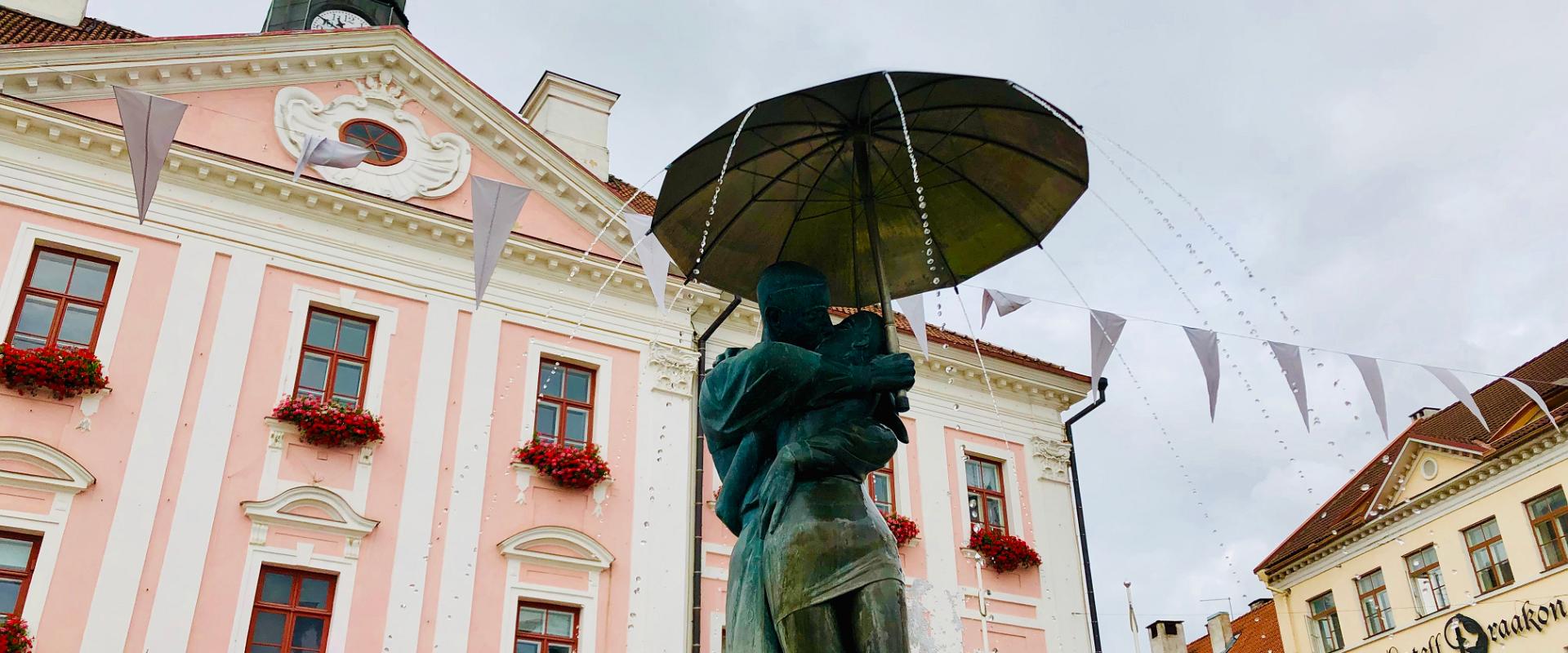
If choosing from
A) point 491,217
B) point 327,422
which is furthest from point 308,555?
point 491,217

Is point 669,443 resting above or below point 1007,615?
above

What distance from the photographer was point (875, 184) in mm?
5012

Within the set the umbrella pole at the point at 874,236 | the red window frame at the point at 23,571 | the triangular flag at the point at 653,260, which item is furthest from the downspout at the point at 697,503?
the umbrella pole at the point at 874,236

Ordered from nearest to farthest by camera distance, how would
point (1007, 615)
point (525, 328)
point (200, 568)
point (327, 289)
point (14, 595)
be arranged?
point (14, 595) → point (200, 568) → point (327, 289) → point (525, 328) → point (1007, 615)

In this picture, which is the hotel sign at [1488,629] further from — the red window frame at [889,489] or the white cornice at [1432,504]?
the red window frame at [889,489]

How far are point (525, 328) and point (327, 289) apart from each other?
2.47 meters

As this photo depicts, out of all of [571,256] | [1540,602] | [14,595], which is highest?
[571,256]

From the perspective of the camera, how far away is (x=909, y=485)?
57.8ft

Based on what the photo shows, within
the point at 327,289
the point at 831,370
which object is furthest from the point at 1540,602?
the point at 831,370

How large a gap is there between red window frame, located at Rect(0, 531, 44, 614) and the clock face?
14503mm

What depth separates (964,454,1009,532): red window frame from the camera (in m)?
18.2

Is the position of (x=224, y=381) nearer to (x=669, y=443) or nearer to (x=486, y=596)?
(x=486, y=596)

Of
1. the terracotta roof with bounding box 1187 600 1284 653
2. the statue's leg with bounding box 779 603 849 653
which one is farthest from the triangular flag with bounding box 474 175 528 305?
the terracotta roof with bounding box 1187 600 1284 653

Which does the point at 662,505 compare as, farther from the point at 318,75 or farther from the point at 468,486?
the point at 318,75
